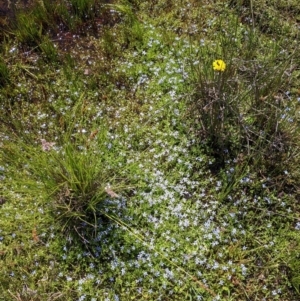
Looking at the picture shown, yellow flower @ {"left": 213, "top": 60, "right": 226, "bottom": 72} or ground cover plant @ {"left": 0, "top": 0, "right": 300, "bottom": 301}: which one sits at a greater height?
yellow flower @ {"left": 213, "top": 60, "right": 226, "bottom": 72}

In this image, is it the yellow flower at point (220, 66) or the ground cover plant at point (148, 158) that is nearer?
the ground cover plant at point (148, 158)

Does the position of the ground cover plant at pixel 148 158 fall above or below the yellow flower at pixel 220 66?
below

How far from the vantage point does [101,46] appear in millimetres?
4688

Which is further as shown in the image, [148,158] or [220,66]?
[148,158]

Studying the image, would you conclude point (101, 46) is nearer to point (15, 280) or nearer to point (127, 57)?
point (127, 57)

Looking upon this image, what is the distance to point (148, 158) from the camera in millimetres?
3967

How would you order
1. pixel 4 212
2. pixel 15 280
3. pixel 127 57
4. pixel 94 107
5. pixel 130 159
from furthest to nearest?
pixel 127 57 → pixel 94 107 → pixel 130 159 → pixel 4 212 → pixel 15 280

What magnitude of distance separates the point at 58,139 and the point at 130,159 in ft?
2.50

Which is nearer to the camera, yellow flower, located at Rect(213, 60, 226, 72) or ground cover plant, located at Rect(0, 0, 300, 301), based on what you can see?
→ ground cover plant, located at Rect(0, 0, 300, 301)

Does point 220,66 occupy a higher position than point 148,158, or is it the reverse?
point 220,66

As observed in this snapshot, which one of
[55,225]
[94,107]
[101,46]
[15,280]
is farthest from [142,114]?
[15,280]

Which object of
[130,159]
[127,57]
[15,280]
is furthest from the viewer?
[127,57]

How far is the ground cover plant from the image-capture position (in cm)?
346

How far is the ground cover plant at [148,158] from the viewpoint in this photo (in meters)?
3.46
